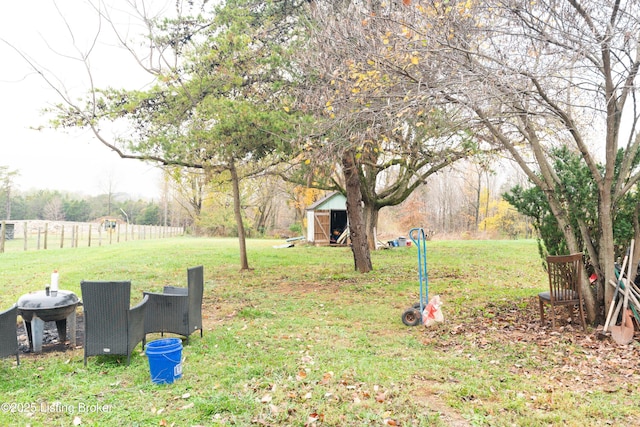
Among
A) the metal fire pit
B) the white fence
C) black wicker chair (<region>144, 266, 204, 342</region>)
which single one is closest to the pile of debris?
black wicker chair (<region>144, 266, 204, 342</region>)

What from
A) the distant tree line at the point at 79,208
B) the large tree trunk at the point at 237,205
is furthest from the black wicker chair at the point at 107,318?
the distant tree line at the point at 79,208

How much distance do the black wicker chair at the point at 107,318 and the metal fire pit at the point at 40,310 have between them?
81 cm

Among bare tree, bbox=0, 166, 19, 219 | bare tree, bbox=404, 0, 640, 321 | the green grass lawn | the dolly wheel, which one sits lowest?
the green grass lawn

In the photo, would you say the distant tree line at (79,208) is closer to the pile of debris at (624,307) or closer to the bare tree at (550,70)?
the bare tree at (550,70)

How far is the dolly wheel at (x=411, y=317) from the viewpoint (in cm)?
607

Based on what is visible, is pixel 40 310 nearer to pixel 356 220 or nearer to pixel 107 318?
pixel 107 318

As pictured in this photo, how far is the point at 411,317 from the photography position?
20.0 ft

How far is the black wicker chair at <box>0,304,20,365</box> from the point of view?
13.0 ft


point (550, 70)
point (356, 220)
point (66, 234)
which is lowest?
point (66, 234)

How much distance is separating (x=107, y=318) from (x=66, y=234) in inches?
1210

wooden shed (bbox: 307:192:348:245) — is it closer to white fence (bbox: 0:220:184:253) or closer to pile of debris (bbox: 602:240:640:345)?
white fence (bbox: 0:220:184:253)

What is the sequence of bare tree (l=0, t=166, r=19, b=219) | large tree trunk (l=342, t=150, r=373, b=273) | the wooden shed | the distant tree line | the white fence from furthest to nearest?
the distant tree line → bare tree (l=0, t=166, r=19, b=219) → the wooden shed → the white fence → large tree trunk (l=342, t=150, r=373, b=273)

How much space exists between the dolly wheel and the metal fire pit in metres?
4.32

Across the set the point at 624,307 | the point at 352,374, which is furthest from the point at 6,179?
the point at 624,307
